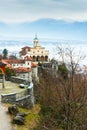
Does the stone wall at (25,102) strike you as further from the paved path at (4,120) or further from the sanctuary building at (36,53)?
the sanctuary building at (36,53)

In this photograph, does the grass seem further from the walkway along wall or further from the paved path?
the walkway along wall

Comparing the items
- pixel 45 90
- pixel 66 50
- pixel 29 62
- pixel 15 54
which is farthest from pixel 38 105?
pixel 15 54

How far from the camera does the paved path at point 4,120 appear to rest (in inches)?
711

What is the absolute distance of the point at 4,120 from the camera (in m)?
19.1

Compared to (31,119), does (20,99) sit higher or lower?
higher

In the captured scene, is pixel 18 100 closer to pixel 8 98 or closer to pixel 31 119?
pixel 8 98

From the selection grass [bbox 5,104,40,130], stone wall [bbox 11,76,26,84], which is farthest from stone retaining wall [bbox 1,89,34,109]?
stone wall [bbox 11,76,26,84]

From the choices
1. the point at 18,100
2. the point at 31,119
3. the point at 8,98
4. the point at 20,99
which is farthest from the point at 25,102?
the point at 31,119

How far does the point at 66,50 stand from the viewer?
17969 millimetres

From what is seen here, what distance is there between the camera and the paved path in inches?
711

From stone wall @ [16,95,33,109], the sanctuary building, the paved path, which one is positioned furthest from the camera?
the sanctuary building

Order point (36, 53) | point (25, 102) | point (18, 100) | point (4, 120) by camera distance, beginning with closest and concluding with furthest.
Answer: point (4, 120) → point (18, 100) → point (25, 102) → point (36, 53)

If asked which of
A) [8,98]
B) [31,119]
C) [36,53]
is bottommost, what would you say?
[31,119]

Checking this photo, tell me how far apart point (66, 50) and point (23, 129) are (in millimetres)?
4451
